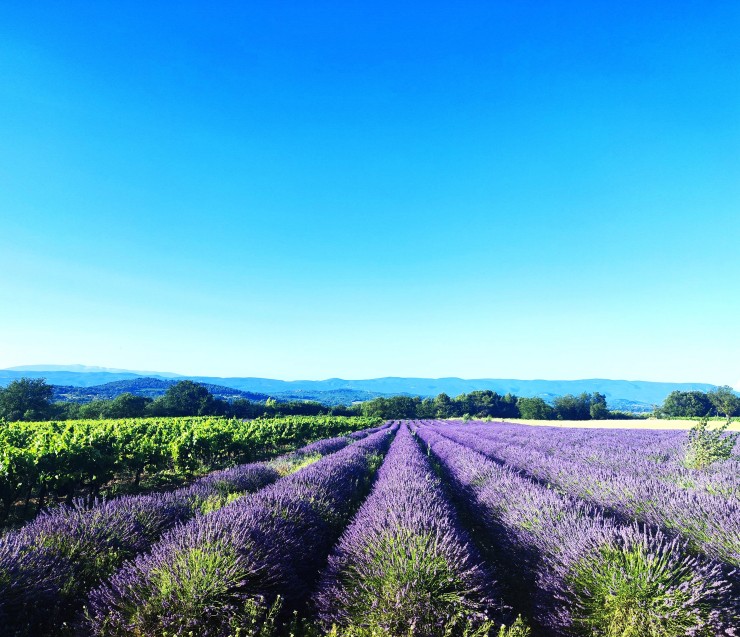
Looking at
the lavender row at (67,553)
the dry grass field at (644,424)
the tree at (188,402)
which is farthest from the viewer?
the tree at (188,402)

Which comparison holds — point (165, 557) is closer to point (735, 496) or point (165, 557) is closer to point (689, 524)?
point (689, 524)

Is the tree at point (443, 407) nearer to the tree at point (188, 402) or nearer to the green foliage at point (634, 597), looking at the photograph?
the tree at point (188, 402)

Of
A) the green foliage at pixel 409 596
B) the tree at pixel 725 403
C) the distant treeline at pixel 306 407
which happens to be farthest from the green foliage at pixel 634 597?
the tree at pixel 725 403

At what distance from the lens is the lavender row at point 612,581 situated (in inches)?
88.1

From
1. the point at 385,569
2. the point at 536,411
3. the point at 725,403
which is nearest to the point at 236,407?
the point at 536,411

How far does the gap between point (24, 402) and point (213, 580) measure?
69802 millimetres

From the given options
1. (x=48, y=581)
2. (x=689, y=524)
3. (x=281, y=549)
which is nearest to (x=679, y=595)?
(x=689, y=524)

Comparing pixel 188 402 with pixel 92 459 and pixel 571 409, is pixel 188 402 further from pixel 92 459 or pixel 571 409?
pixel 571 409

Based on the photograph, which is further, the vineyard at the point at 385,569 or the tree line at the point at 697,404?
the tree line at the point at 697,404

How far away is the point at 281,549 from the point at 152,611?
3.63 feet

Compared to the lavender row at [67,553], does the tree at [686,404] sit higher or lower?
lower

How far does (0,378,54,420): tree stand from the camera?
159 feet

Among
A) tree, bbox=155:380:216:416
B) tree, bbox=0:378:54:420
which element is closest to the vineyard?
tree, bbox=0:378:54:420

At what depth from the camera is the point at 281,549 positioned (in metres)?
3.19
